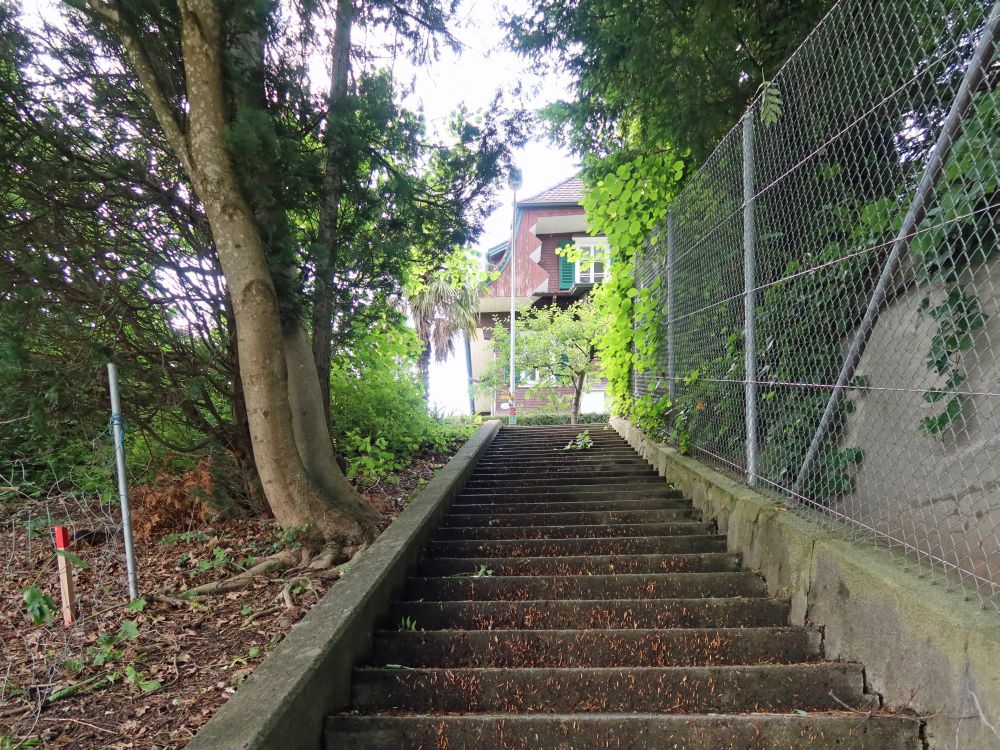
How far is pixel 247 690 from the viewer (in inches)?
80.0

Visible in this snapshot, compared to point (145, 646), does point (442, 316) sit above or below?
above

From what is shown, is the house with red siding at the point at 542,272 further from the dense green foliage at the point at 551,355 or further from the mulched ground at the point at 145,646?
the mulched ground at the point at 145,646

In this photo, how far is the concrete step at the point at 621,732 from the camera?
6.70 ft

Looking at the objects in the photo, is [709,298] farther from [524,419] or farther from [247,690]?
[524,419]

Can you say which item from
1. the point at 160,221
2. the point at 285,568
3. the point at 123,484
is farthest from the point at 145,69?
the point at 285,568

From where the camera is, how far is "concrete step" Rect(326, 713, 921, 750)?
2.04 metres

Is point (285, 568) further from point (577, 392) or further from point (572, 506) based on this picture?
point (577, 392)

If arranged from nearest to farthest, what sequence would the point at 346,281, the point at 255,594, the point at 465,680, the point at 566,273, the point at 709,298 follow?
the point at 465,680, the point at 255,594, the point at 709,298, the point at 346,281, the point at 566,273

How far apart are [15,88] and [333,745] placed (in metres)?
4.94

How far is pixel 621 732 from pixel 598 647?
59 centimetres

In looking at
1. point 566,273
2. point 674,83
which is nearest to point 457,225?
point 674,83

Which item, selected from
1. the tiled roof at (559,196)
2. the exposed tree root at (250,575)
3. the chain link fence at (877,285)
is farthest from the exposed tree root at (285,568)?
the tiled roof at (559,196)

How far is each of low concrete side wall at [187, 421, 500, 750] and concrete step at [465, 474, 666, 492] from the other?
2.70m

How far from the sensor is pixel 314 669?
7.06ft
